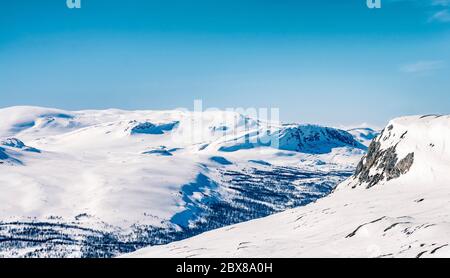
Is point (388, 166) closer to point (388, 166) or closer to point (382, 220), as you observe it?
point (388, 166)

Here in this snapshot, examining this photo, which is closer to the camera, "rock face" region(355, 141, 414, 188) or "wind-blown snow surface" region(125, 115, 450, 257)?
"wind-blown snow surface" region(125, 115, 450, 257)

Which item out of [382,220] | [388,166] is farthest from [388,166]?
[382,220]

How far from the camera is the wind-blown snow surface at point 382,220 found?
89188mm

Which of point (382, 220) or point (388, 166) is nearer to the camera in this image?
point (382, 220)

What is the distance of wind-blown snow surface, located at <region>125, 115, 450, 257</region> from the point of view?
89.2 metres

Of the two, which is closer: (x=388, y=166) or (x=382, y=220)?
(x=382, y=220)

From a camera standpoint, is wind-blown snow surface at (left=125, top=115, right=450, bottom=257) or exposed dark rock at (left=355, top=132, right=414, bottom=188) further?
exposed dark rock at (left=355, top=132, right=414, bottom=188)

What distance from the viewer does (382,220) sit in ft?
346

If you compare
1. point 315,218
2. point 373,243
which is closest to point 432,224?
point 373,243

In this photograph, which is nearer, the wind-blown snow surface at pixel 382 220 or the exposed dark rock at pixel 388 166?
the wind-blown snow surface at pixel 382 220

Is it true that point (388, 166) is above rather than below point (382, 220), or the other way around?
above
